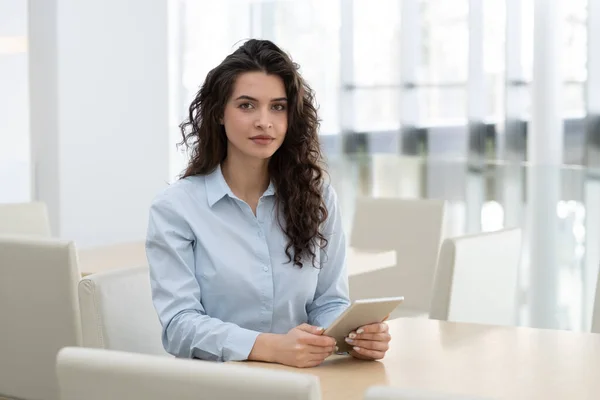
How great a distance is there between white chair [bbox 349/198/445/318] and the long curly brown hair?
1.76 metres

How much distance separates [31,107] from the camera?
549cm

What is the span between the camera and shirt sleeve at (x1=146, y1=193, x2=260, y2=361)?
1989mm

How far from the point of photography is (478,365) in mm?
1931

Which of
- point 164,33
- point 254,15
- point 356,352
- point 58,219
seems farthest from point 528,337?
point 254,15

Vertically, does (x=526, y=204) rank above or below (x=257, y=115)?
below

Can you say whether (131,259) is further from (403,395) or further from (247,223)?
(403,395)

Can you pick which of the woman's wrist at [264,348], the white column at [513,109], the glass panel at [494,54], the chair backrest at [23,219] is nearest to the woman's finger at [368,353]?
the woman's wrist at [264,348]

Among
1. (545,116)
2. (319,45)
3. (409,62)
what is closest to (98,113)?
(409,62)

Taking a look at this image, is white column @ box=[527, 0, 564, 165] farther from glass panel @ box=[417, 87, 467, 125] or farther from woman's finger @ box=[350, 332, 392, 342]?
woman's finger @ box=[350, 332, 392, 342]

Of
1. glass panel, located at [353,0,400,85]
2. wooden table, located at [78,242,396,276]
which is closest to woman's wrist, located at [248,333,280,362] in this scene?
wooden table, located at [78,242,396,276]

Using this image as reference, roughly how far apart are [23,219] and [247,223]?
2.06 metres

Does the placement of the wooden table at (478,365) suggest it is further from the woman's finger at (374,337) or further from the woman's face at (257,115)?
the woman's face at (257,115)

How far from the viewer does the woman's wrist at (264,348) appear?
6.31ft

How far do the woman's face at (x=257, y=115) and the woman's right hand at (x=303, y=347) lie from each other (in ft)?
1.50
